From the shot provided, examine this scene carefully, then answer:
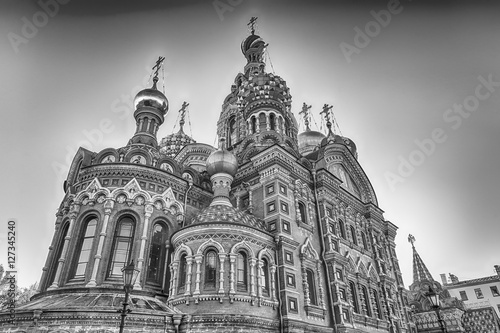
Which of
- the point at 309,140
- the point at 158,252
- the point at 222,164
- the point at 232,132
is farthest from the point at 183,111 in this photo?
the point at 158,252

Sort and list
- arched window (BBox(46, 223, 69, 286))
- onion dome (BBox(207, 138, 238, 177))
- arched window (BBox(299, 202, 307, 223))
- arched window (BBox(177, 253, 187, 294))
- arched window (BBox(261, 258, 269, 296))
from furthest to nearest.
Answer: onion dome (BBox(207, 138, 238, 177)) < arched window (BBox(299, 202, 307, 223)) < arched window (BBox(46, 223, 69, 286)) < arched window (BBox(261, 258, 269, 296)) < arched window (BBox(177, 253, 187, 294))

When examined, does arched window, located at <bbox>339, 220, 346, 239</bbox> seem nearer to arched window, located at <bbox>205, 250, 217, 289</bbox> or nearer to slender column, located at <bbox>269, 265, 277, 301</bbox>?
slender column, located at <bbox>269, 265, 277, 301</bbox>

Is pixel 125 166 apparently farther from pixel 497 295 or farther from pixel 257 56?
pixel 497 295

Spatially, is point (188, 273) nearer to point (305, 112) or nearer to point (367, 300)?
point (367, 300)

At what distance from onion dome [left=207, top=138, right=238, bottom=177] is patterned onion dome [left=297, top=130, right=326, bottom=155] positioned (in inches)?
517

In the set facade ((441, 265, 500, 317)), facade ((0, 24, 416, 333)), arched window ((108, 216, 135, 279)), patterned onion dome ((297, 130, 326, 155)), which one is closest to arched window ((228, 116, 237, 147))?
facade ((0, 24, 416, 333))

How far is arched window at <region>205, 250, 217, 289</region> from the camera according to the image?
1200cm

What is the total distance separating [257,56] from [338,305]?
19.3 meters

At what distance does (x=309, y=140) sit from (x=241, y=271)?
1843 cm

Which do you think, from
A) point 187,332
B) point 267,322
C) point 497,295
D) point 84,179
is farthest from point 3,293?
point 497,295

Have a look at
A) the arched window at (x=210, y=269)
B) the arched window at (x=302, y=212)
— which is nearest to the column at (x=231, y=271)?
the arched window at (x=210, y=269)

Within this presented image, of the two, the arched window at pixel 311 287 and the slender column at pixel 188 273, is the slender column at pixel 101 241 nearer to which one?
the slender column at pixel 188 273

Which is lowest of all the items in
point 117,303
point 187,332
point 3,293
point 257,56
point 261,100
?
point 187,332

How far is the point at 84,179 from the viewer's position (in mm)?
14797
